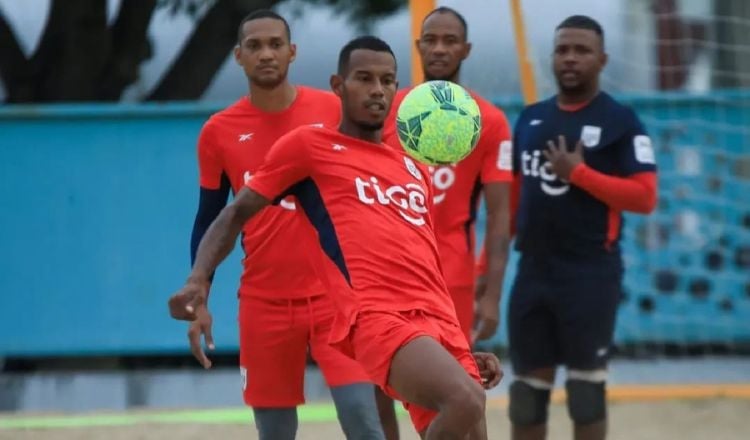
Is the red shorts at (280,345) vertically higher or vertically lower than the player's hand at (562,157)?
lower

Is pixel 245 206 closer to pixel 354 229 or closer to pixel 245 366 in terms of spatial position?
pixel 354 229

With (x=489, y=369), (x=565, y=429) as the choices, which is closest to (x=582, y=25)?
(x=489, y=369)

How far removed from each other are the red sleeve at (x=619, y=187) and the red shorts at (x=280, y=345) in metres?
1.40

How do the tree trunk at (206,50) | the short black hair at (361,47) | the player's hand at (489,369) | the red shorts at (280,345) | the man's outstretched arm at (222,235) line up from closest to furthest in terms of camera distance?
the man's outstretched arm at (222,235), the player's hand at (489,369), the short black hair at (361,47), the red shorts at (280,345), the tree trunk at (206,50)

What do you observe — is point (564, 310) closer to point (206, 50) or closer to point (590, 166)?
point (590, 166)

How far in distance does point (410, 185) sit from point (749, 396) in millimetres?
4339

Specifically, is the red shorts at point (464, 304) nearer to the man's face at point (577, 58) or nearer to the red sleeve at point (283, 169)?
the man's face at point (577, 58)

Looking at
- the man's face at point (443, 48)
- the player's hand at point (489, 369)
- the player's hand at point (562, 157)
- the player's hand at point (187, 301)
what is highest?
the man's face at point (443, 48)

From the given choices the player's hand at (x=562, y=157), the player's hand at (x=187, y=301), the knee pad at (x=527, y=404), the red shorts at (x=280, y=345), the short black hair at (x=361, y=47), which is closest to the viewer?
the player's hand at (x=187, y=301)

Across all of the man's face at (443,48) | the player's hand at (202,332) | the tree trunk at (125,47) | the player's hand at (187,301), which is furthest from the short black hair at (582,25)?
the tree trunk at (125,47)

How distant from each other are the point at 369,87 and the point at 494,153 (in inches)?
60.8

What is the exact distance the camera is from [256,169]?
5949mm

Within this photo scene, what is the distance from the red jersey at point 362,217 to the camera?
5094 mm

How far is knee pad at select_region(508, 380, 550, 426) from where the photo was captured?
683 cm
